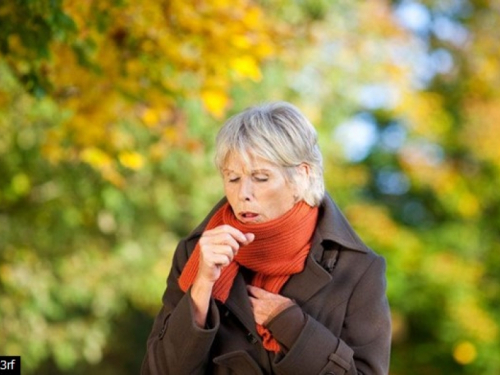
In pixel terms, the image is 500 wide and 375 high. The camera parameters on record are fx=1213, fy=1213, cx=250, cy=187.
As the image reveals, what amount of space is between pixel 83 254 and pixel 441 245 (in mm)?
5263

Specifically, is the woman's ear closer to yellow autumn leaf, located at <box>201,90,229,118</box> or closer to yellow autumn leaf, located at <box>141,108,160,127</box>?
yellow autumn leaf, located at <box>201,90,229,118</box>

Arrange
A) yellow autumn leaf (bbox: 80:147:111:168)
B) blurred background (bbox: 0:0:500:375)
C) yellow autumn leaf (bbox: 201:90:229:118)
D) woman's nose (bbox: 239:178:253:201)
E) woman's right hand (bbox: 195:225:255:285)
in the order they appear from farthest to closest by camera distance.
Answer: yellow autumn leaf (bbox: 80:147:111:168), yellow autumn leaf (bbox: 201:90:229:118), blurred background (bbox: 0:0:500:375), woman's nose (bbox: 239:178:253:201), woman's right hand (bbox: 195:225:255:285)

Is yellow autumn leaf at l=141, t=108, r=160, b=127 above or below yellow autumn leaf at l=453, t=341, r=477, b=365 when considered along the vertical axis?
above

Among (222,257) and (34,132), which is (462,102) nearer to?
(34,132)

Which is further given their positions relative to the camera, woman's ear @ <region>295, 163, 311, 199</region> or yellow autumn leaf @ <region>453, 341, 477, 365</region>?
yellow autumn leaf @ <region>453, 341, 477, 365</region>

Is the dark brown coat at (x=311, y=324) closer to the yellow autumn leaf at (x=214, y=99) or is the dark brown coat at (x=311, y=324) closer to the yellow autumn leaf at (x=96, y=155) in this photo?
the yellow autumn leaf at (x=214, y=99)

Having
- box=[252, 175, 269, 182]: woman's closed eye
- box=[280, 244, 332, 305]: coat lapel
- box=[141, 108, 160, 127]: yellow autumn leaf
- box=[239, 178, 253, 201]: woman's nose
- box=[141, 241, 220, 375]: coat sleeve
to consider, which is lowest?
box=[141, 241, 220, 375]: coat sleeve

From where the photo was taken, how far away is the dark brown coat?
2.95 meters

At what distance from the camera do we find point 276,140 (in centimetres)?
298

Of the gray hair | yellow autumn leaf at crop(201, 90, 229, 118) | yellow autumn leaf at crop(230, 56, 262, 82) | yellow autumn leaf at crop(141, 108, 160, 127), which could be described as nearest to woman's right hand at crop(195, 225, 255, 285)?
the gray hair

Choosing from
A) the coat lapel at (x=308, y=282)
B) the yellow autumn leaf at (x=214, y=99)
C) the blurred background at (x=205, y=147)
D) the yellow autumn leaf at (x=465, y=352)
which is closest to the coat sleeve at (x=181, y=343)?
the coat lapel at (x=308, y=282)

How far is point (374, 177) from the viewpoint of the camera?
15539mm

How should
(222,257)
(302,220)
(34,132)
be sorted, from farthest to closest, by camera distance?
(34,132)
(302,220)
(222,257)

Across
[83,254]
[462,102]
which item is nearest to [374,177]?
[462,102]
